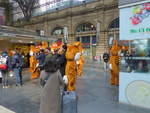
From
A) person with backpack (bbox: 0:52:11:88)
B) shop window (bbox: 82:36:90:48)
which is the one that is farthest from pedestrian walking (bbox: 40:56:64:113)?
shop window (bbox: 82:36:90:48)

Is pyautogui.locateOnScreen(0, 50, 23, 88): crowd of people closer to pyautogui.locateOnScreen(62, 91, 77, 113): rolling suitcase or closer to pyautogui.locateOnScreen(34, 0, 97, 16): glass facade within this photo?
pyautogui.locateOnScreen(62, 91, 77, 113): rolling suitcase

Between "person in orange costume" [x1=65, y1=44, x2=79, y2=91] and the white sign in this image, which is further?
"person in orange costume" [x1=65, y1=44, x2=79, y2=91]

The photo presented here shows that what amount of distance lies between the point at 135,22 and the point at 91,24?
2091cm

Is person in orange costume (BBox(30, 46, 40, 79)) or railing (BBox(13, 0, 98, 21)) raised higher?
railing (BBox(13, 0, 98, 21))

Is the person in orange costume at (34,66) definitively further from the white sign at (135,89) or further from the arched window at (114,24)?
the arched window at (114,24)

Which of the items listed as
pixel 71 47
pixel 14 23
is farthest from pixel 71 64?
pixel 14 23

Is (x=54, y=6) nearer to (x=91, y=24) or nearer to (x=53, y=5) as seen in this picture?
(x=53, y=5)

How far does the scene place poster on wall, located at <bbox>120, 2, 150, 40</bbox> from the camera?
4.82m

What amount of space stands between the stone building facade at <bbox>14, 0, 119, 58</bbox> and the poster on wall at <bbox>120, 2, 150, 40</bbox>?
53.1 ft

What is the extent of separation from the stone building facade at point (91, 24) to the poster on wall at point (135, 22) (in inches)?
637

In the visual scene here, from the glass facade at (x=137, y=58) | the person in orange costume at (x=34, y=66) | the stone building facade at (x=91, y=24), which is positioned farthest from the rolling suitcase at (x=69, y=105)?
the stone building facade at (x=91, y=24)

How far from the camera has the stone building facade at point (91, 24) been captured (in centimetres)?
2330

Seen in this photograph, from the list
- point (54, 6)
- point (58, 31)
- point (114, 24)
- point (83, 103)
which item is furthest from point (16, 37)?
point (54, 6)

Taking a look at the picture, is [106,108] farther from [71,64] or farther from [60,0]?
[60,0]
